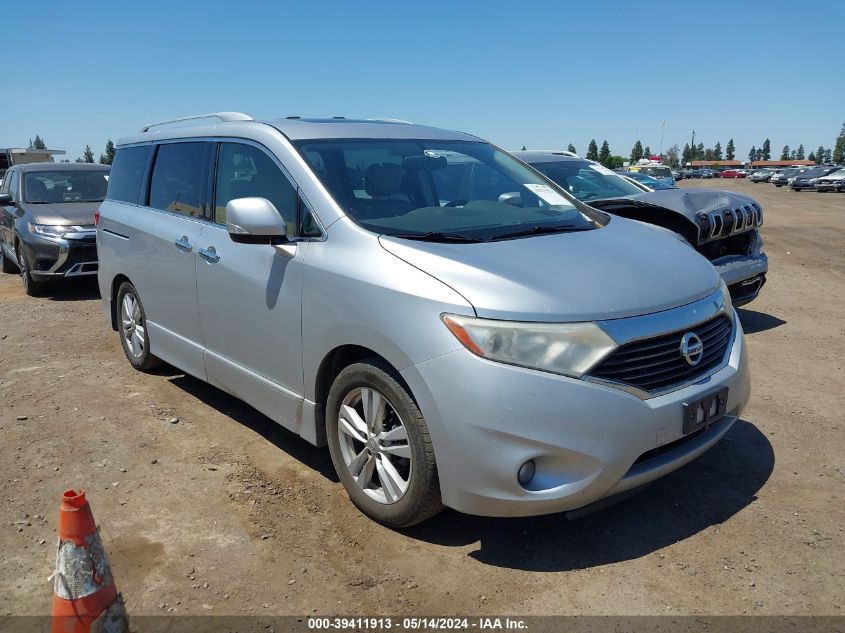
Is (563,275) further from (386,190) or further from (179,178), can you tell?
(179,178)

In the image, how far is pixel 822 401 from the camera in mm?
Result: 4898

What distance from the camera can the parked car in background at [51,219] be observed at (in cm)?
928

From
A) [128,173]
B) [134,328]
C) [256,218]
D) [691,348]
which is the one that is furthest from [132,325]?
[691,348]

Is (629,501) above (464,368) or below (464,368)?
below

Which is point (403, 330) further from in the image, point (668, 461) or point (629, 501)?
point (629, 501)

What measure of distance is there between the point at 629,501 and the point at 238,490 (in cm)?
206

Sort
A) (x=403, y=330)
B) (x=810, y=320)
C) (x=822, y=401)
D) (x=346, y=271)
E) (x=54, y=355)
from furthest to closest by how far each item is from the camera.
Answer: (x=810, y=320)
(x=54, y=355)
(x=822, y=401)
(x=346, y=271)
(x=403, y=330)

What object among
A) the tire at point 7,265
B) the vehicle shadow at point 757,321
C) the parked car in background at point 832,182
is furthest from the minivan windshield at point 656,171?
the tire at point 7,265

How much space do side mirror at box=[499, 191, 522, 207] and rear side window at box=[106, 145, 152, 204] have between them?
115 inches

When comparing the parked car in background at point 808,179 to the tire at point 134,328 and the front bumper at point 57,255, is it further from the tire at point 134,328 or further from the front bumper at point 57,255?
the tire at point 134,328

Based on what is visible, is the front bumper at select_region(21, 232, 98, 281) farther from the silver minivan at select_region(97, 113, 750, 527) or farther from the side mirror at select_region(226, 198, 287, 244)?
the side mirror at select_region(226, 198, 287, 244)

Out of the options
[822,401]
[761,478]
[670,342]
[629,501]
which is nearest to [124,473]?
[629,501]

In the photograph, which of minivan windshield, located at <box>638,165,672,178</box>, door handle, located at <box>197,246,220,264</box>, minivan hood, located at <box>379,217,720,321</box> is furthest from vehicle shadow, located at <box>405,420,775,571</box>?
minivan windshield, located at <box>638,165,672,178</box>

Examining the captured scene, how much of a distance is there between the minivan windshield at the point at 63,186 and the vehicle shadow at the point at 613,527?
890cm
